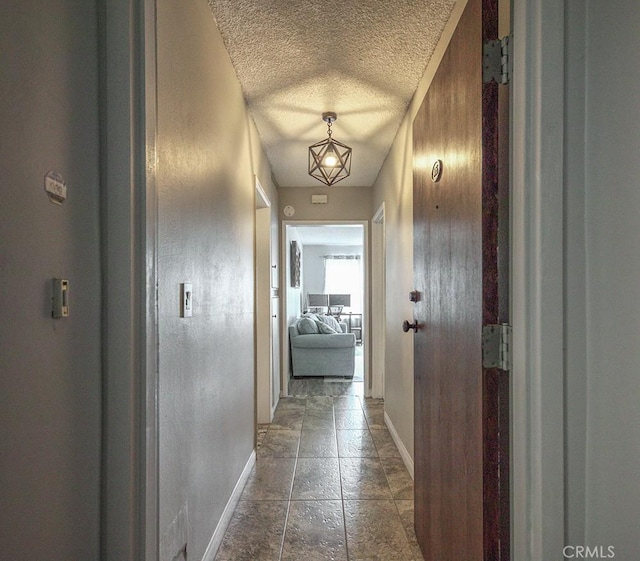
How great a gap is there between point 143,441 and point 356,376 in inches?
189

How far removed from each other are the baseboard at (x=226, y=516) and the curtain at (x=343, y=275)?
7.39 meters

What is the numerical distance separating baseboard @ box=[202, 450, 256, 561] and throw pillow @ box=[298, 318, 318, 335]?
2791 millimetres

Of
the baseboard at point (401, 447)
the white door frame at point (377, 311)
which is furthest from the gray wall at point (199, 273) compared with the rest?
the white door frame at point (377, 311)

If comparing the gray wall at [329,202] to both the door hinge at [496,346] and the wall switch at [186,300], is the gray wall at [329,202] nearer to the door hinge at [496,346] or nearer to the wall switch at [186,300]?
the wall switch at [186,300]

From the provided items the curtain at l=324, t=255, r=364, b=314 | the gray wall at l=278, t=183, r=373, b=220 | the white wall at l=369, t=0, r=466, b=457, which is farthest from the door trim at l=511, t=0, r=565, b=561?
the curtain at l=324, t=255, r=364, b=314

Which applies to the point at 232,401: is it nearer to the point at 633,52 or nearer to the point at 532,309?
the point at 532,309

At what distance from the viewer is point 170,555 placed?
4.08 ft

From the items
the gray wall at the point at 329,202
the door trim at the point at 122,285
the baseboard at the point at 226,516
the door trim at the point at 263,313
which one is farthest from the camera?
the gray wall at the point at 329,202

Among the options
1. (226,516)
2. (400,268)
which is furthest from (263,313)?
(226,516)

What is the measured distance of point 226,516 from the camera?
6.40 feet

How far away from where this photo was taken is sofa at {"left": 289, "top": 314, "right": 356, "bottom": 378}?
5.25 m

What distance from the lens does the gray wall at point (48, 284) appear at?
2.20 feet

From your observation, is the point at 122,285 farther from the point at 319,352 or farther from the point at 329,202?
the point at 319,352

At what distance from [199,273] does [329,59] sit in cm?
137
